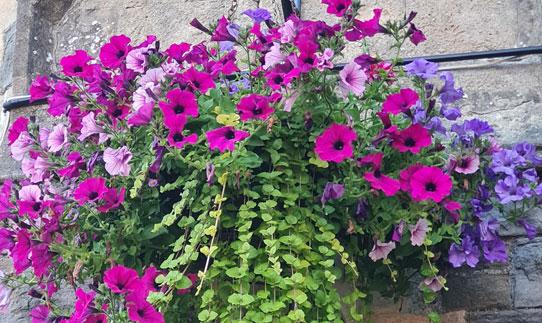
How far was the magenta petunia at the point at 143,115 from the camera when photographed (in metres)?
2.17

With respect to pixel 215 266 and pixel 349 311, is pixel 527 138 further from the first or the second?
pixel 215 266

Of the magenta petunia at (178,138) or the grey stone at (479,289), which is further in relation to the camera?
the grey stone at (479,289)

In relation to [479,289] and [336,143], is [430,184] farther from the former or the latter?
[479,289]

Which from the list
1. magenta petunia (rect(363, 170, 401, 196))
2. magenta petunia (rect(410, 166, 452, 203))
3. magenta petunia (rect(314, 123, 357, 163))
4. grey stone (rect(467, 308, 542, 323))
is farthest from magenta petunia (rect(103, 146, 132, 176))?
grey stone (rect(467, 308, 542, 323))

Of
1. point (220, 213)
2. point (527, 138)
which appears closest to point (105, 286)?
point (220, 213)

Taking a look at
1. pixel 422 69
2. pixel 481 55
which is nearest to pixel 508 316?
pixel 422 69

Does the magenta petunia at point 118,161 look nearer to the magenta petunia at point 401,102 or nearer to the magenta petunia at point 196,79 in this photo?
the magenta petunia at point 196,79

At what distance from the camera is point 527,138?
2594 millimetres

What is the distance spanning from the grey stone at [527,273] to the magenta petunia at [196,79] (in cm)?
93

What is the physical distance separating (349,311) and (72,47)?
1.59 meters

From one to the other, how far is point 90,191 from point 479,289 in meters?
1.04

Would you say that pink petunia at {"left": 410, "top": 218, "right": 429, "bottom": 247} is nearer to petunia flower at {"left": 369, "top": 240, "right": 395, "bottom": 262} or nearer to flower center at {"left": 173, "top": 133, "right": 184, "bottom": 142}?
petunia flower at {"left": 369, "top": 240, "right": 395, "bottom": 262}

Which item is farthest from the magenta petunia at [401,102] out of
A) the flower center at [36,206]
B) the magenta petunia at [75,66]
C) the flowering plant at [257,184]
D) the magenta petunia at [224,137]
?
the flower center at [36,206]

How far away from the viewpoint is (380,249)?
87.0 inches
